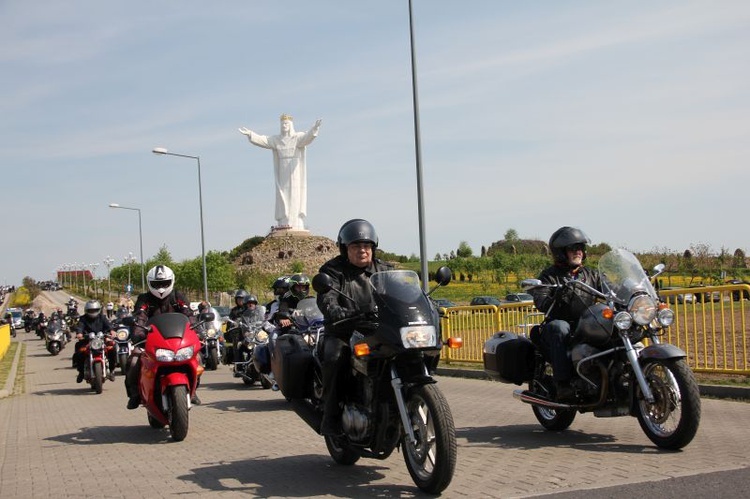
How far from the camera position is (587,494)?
18.1ft

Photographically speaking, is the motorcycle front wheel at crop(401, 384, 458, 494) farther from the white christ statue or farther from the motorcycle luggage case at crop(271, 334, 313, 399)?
the white christ statue

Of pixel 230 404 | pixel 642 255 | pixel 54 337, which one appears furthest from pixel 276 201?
pixel 230 404

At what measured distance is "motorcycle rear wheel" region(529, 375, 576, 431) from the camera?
7.84 meters

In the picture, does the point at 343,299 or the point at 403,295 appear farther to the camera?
the point at 343,299

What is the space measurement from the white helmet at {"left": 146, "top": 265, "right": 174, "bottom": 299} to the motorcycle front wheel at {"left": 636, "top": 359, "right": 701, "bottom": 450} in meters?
5.48

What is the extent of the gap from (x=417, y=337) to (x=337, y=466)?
1940 mm

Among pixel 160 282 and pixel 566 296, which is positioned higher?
pixel 160 282

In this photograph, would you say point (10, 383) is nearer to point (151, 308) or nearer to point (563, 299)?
point (151, 308)

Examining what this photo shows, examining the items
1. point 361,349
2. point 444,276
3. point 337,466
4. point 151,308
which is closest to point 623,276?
point 444,276

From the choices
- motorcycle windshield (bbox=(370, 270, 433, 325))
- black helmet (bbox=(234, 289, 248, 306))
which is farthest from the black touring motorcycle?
black helmet (bbox=(234, 289, 248, 306))

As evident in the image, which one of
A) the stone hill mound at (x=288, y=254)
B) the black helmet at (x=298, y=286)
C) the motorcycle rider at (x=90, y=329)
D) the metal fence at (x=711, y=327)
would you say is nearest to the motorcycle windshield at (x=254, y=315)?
the motorcycle rider at (x=90, y=329)

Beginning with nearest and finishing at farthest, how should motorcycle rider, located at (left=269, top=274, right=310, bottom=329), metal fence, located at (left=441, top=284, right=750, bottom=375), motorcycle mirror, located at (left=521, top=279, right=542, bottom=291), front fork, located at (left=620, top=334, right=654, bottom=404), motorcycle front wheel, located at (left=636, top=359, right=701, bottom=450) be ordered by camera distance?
motorcycle front wheel, located at (left=636, top=359, right=701, bottom=450)
front fork, located at (left=620, top=334, right=654, bottom=404)
motorcycle mirror, located at (left=521, top=279, right=542, bottom=291)
metal fence, located at (left=441, top=284, right=750, bottom=375)
motorcycle rider, located at (left=269, top=274, right=310, bottom=329)

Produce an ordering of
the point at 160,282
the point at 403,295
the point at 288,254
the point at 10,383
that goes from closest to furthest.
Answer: the point at 403,295
the point at 160,282
the point at 10,383
the point at 288,254

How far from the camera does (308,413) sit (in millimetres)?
6898
